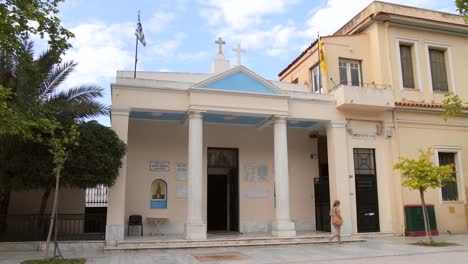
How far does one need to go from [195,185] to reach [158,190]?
8.28 ft

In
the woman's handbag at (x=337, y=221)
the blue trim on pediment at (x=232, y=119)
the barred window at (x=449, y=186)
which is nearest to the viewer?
the woman's handbag at (x=337, y=221)

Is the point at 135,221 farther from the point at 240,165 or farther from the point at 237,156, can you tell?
the point at 237,156

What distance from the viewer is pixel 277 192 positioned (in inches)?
563

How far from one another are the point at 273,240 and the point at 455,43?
12320 millimetres

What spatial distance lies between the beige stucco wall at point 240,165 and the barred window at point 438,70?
5.97 m

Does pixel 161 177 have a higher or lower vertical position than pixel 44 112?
lower

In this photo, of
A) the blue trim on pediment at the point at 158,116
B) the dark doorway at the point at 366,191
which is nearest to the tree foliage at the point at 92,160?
the blue trim on pediment at the point at 158,116

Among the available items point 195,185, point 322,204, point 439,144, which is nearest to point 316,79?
point 322,204

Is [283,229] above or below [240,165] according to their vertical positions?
below

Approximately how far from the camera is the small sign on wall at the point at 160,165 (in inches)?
602

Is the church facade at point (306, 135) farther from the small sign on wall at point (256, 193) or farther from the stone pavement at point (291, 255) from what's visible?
the stone pavement at point (291, 255)

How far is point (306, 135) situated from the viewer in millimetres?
17578

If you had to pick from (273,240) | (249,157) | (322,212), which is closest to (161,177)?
(249,157)

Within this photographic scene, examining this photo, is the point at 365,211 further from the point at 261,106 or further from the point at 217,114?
the point at 217,114
